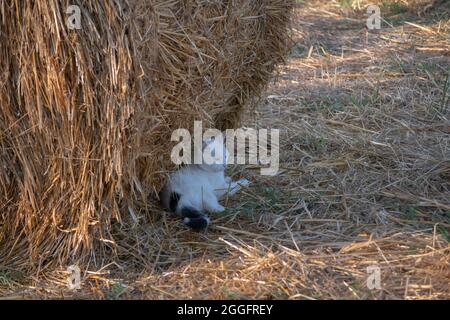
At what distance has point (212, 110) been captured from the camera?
3.62 m

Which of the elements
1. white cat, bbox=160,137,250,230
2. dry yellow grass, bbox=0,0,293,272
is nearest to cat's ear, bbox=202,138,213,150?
white cat, bbox=160,137,250,230

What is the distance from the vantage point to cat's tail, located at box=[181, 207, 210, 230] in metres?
3.39

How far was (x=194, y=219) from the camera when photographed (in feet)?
11.1

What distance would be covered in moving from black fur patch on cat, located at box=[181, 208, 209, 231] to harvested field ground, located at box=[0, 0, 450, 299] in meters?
0.04

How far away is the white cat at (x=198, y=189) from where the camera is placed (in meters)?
3.46

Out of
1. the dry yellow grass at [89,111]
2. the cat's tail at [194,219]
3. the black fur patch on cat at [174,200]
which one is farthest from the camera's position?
the black fur patch on cat at [174,200]

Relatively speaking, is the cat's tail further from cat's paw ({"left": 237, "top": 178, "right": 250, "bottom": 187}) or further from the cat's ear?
cat's paw ({"left": 237, "top": 178, "right": 250, "bottom": 187})

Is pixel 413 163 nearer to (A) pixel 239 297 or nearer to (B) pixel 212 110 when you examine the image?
(B) pixel 212 110

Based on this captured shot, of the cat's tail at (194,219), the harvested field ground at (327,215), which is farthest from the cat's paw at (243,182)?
the cat's tail at (194,219)

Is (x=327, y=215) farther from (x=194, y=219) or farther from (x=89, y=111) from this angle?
(x=89, y=111)

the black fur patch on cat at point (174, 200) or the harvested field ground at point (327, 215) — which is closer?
the harvested field ground at point (327, 215)

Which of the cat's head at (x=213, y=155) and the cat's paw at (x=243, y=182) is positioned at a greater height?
the cat's head at (x=213, y=155)

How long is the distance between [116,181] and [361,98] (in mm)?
2369

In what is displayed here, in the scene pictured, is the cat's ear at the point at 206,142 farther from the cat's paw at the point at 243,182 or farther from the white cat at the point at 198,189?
the cat's paw at the point at 243,182
